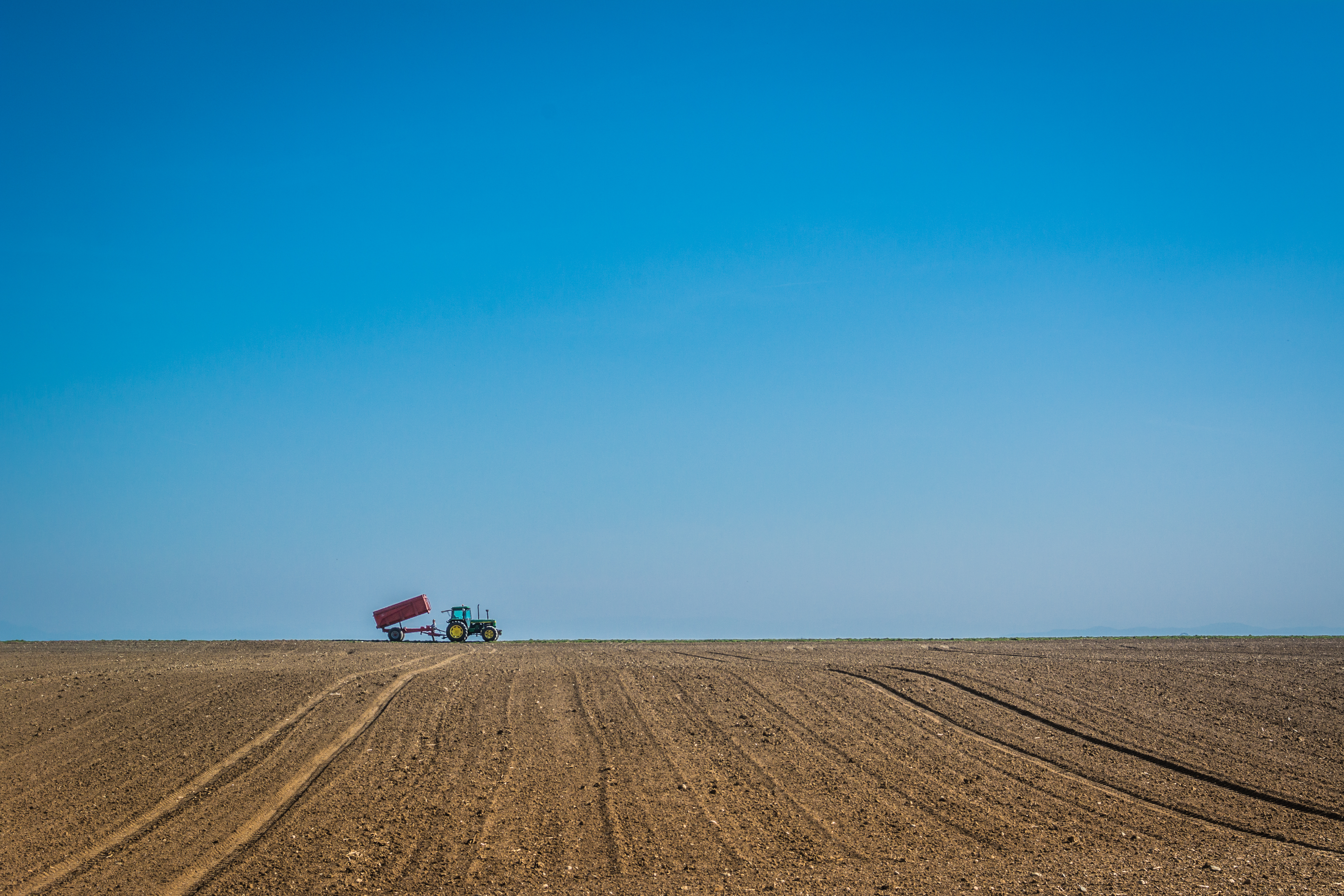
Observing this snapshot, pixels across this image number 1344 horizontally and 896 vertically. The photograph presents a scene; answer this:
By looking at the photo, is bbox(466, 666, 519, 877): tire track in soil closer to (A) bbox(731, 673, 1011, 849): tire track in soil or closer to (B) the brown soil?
(B) the brown soil

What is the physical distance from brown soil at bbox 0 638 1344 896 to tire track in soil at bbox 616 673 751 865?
0.29 feet

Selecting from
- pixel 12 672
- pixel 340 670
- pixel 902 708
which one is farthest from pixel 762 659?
pixel 12 672

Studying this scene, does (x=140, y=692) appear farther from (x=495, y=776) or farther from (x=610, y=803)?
(x=610, y=803)

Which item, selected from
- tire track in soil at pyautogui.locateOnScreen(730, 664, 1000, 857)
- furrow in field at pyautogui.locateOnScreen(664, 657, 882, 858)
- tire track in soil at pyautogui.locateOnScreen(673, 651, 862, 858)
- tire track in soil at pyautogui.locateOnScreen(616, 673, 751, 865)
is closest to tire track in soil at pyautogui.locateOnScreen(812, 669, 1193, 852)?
tire track in soil at pyautogui.locateOnScreen(730, 664, 1000, 857)

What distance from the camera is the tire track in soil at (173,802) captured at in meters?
11.4

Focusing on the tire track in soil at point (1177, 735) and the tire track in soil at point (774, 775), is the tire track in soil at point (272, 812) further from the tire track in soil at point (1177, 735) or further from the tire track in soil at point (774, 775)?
the tire track in soil at point (1177, 735)

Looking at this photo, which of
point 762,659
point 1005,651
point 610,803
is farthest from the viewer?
point 1005,651

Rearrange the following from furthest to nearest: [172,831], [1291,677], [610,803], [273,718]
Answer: [1291,677] → [273,718] → [610,803] → [172,831]

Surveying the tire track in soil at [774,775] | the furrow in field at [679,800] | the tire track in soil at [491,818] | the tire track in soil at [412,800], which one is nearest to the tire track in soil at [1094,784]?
the tire track in soil at [774,775]

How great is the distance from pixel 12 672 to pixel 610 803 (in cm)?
2041

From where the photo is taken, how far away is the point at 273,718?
757 inches

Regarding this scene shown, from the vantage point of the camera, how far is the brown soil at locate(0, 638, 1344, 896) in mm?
11484

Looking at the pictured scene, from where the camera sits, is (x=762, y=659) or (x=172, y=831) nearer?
(x=172, y=831)

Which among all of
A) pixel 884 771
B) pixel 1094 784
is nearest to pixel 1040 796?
pixel 1094 784
